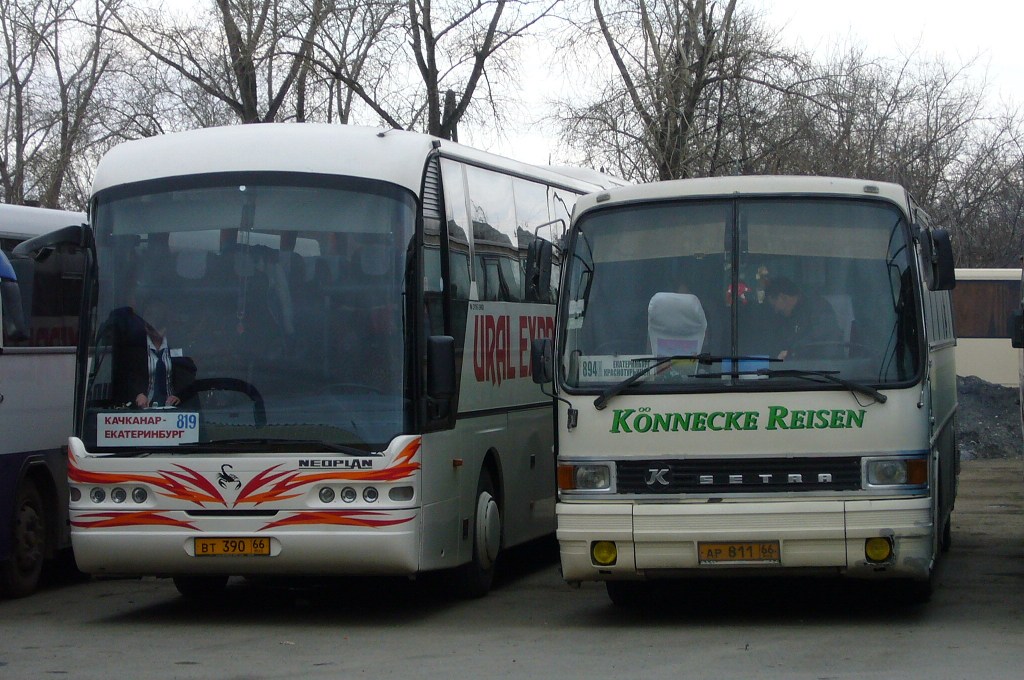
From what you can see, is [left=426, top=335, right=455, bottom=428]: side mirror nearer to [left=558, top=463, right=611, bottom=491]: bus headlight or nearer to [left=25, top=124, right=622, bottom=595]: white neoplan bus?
[left=25, top=124, right=622, bottom=595]: white neoplan bus

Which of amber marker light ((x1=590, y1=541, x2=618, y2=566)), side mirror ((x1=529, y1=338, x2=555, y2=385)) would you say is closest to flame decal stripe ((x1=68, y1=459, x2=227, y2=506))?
side mirror ((x1=529, y1=338, x2=555, y2=385))

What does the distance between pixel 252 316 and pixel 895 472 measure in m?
4.41

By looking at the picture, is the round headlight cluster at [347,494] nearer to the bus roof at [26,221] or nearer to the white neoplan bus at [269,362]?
the white neoplan bus at [269,362]

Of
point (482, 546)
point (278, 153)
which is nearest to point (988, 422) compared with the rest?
point (482, 546)

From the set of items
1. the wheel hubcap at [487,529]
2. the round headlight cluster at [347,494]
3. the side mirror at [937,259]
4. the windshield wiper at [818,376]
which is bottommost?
the wheel hubcap at [487,529]

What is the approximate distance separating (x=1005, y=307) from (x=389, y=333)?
68.5 feet

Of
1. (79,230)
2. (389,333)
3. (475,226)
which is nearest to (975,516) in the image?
(475,226)

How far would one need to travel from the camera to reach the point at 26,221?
13.7m

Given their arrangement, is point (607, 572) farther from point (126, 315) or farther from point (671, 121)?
point (671, 121)

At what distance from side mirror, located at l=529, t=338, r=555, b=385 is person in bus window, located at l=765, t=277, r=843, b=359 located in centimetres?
152

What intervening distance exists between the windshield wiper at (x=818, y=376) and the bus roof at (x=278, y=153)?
266cm

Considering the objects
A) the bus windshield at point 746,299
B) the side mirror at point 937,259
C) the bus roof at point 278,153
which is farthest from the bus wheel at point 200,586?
the side mirror at point 937,259

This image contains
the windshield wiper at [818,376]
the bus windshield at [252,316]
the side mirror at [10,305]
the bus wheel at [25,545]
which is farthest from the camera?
the bus wheel at [25,545]

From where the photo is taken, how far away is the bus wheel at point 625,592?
1096cm
